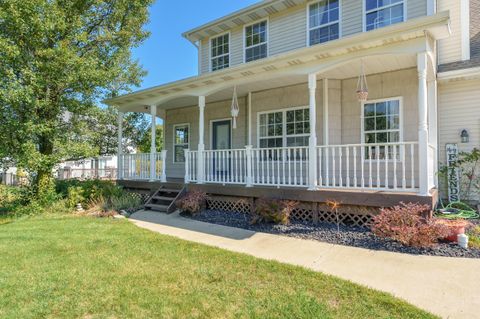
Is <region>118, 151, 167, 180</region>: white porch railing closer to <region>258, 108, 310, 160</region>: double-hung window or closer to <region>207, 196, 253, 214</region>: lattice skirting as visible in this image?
<region>207, 196, 253, 214</region>: lattice skirting

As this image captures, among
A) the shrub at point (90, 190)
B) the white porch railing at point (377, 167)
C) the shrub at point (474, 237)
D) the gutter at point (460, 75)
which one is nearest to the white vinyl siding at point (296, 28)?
the gutter at point (460, 75)

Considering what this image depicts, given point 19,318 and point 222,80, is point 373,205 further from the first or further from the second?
point 19,318

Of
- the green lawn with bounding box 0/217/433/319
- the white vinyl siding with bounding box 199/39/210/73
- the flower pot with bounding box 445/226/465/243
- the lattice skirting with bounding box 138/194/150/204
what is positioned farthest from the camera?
the white vinyl siding with bounding box 199/39/210/73

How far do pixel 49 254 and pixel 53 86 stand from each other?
6832 mm

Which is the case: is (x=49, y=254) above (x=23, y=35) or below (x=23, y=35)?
below

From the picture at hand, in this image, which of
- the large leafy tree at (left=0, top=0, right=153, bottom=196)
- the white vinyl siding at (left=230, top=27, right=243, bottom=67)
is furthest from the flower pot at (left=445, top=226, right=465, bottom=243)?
the large leafy tree at (left=0, top=0, right=153, bottom=196)

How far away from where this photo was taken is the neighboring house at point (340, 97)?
19.8ft

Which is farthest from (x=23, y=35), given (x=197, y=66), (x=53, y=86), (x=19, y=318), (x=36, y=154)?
(x=19, y=318)

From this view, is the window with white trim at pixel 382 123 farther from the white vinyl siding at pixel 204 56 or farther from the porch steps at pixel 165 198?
the white vinyl siding at pixel 204 56

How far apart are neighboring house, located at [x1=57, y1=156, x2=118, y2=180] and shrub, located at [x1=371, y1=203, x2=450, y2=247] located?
10.6 m

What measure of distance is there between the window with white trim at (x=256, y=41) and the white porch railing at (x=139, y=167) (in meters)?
4.75

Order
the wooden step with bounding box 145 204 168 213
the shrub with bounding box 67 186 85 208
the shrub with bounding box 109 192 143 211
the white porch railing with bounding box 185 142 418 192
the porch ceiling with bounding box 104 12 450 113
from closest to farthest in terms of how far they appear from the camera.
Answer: the porch ceiling with bounding box 104 12 450 113
the white porch railing with bounding box 185 142 418 192
the wooden step with bounding box 145 204 168 213
the shrub with bounding box 109 192 143 211
the shrub with bounding box 67 186 85 208

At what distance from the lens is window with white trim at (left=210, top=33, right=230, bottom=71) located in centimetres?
1155

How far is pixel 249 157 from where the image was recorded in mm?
7906
